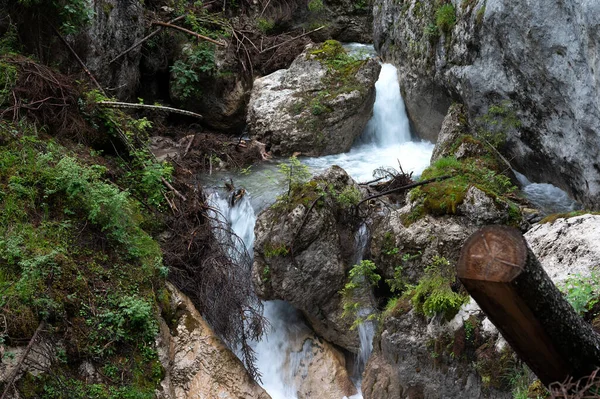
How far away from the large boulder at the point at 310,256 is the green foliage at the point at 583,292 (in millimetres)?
3881

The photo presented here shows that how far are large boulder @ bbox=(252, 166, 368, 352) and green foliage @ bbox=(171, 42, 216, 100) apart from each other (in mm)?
5931

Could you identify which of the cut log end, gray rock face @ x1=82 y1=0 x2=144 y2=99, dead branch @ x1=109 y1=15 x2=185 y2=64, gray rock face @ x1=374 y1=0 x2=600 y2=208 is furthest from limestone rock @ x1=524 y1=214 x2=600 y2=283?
dead branch @ x1=109 y1=15 x2=185 y2=64

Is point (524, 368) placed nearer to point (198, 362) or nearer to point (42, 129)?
point (198, 362)

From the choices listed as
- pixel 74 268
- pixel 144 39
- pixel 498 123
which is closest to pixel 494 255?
pixel 74 268

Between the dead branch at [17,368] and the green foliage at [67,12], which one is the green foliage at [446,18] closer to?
the green foliage at [67,12]

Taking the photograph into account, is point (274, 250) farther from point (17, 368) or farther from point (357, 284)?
point (17, 368)

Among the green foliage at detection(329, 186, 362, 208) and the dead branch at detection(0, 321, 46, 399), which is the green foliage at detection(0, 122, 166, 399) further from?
the green foliage at detection(329, 186, 362, 208)

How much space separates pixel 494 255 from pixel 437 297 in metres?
2.32

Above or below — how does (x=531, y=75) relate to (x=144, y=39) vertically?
below

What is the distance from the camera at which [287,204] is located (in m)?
7.43

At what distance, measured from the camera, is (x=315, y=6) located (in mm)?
15148

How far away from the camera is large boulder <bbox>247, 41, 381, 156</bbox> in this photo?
11359 mm

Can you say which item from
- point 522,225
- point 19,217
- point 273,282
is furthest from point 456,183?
point 19,217

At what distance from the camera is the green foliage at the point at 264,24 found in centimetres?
1405
